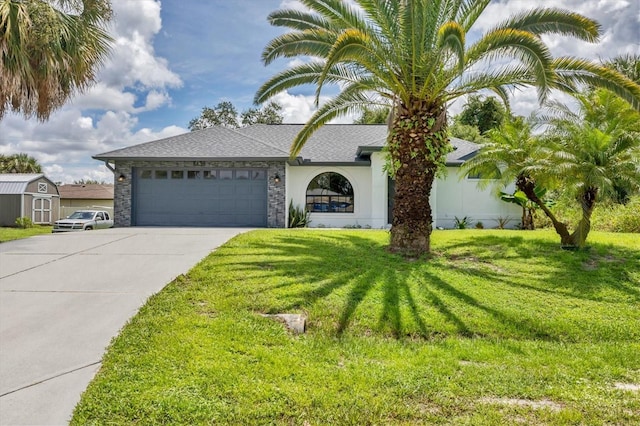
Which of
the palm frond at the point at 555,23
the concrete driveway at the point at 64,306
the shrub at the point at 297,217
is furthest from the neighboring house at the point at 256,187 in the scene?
the palm frond at the point at 555,23

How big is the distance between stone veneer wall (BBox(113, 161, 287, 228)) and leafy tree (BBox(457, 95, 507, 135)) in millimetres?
25701

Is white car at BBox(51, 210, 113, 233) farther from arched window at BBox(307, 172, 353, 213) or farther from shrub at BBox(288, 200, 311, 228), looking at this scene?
arched window at BBox(307, 172, 353, 213)

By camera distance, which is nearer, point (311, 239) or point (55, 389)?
point (55, 389)

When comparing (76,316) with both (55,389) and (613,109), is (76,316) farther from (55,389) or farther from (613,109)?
(613,109)

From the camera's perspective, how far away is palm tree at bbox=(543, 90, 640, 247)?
27.0 feet

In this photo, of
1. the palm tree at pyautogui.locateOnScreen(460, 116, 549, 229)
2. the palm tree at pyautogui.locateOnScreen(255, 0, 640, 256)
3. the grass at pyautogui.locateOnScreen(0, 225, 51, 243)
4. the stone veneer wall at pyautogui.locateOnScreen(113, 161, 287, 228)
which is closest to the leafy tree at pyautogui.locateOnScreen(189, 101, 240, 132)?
the grass at pyautogui.locateOnScreen(0, 225, 51, 243)

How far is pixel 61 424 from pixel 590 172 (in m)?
9.71

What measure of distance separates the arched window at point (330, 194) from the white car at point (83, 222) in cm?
1036

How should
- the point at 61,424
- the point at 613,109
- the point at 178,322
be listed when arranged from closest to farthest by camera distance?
1. the point at 61,424
2. the point at 178,322
3. the point at 613,109

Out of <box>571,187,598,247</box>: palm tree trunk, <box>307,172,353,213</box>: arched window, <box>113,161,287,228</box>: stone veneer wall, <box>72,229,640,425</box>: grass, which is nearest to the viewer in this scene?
<box>72,229,640,425</box>: grass

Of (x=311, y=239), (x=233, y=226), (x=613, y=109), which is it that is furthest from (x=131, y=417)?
(x=233, y=226)

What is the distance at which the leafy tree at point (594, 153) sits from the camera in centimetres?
823

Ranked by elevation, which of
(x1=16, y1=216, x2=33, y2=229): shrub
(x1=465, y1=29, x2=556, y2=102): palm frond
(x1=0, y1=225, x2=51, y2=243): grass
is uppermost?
(x1=465, y1=29, x2=556, y2=102): palm frond

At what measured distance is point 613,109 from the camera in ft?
28.9
